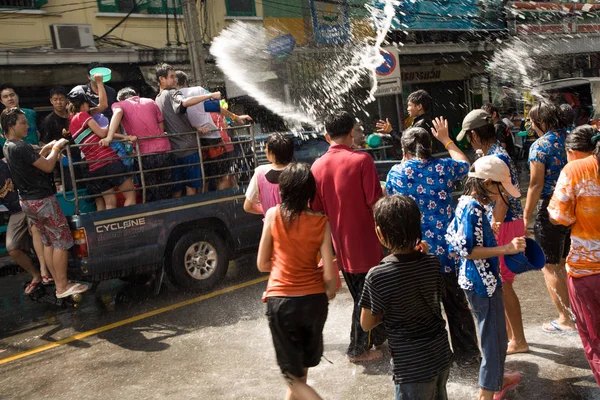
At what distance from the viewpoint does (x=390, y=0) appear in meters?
22.8

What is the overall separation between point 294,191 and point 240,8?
15865 mm

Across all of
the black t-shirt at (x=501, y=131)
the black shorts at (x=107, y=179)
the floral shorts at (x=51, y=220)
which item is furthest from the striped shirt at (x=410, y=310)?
the black t-shirt at (x=501, y=131)

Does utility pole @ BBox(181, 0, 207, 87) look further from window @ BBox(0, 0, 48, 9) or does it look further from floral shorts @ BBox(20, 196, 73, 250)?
floral shorts @ BBox(20, 196, 73, 250)

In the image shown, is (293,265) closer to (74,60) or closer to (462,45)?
(74,60)

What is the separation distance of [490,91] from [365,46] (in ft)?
29.5

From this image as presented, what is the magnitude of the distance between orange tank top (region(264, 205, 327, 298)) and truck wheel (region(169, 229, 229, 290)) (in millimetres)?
4143

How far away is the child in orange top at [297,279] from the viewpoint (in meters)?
3.71

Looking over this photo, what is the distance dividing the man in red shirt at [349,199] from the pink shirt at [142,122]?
124 inches

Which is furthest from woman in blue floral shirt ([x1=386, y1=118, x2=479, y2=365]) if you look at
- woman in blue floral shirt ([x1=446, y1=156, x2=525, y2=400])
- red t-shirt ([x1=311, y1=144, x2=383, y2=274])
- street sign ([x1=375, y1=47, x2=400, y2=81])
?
street sign ([x1=375, y1=47, x2=400, y2=81])

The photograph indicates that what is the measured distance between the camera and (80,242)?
23.1 ft

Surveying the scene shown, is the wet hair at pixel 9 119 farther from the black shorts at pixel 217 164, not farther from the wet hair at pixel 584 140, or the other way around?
the wet hair at pixel 584 140

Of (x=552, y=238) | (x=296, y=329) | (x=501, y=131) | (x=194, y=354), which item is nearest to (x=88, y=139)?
(x=194, y=354)

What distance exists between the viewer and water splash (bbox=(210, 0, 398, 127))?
1870cm

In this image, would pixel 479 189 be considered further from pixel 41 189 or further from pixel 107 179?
pixel 41 189
